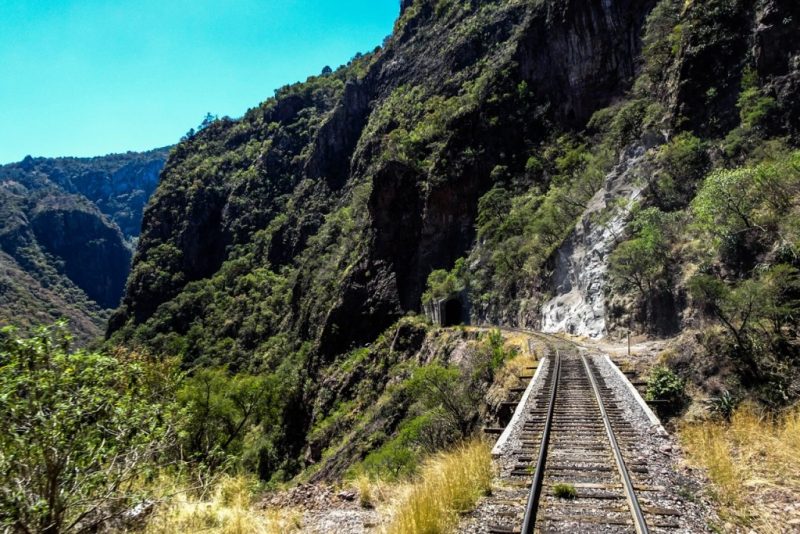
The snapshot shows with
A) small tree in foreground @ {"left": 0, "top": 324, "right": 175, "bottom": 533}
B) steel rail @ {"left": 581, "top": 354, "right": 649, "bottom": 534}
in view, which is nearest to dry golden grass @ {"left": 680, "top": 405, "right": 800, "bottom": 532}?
steel rail @ {"left": 581, "top": 354, "right": 649, "bottom": 534}

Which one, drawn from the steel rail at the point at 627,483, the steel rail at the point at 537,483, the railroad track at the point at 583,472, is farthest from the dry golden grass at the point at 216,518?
the steel rail at the point at 627,483

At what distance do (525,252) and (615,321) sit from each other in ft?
62.0

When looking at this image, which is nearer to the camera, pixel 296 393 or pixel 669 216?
pixel 669 216

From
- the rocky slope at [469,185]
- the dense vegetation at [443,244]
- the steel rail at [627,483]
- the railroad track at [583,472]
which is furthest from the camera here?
the rocky slope at [469,185]

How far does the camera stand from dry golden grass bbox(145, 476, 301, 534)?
254 inches

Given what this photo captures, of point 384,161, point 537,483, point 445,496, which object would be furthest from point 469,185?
point 445,496

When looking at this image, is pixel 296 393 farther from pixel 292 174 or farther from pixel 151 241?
pixel 151 241

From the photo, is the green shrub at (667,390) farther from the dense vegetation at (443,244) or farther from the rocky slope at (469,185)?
the rocky slope at (469,185)

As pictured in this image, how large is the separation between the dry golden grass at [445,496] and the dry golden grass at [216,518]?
6.12ft

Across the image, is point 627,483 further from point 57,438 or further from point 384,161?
point 384,161

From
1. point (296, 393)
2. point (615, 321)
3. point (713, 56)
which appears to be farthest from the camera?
point (296, 393)

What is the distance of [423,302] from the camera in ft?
195

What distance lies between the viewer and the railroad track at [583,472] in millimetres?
5969

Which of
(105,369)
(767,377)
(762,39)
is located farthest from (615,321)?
(105,369)
